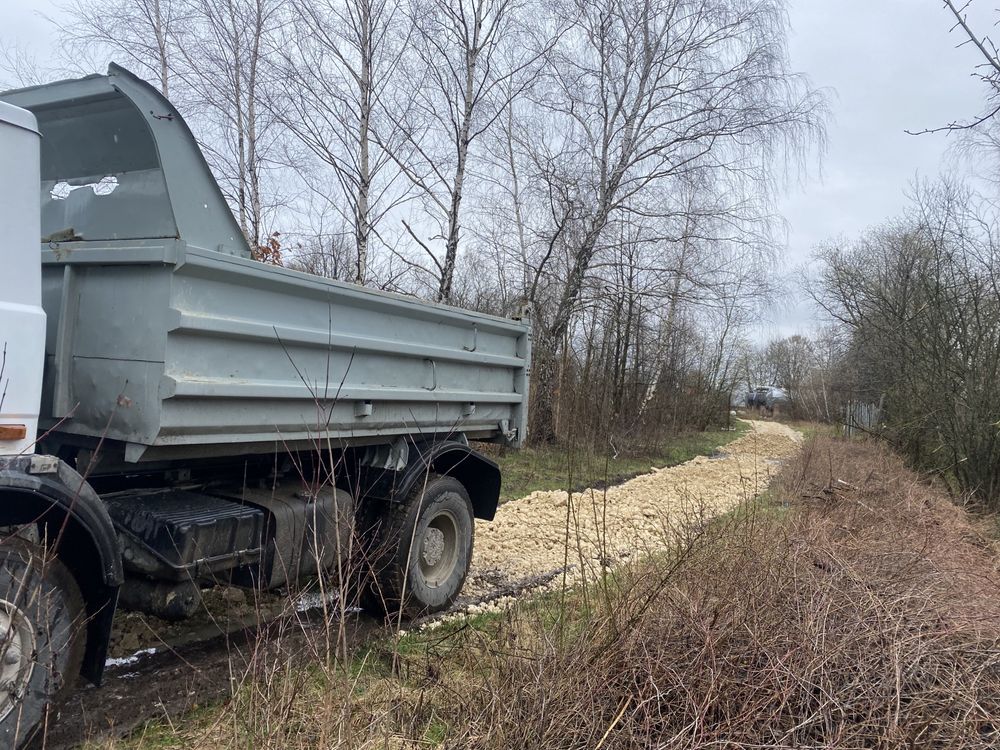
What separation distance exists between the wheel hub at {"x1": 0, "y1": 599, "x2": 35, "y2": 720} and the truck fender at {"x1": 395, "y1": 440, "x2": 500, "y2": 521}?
7.68ft

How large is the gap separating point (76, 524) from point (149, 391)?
2.03 feet

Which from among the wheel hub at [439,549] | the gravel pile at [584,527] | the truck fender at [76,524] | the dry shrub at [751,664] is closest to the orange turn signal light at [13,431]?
the truck fender at [76,524]

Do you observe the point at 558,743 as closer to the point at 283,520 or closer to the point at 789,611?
the point at 789,611

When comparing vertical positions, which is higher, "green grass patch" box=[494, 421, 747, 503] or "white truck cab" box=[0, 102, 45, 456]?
"white truck cab" box=[0, 102, 45, 456]

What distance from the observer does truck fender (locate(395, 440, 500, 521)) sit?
4.74 m

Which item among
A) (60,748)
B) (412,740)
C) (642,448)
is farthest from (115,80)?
(642,448)

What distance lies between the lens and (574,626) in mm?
3670

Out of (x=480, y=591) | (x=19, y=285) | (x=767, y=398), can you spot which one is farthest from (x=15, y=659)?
(x=767, y=398)

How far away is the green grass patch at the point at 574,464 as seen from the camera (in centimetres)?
966

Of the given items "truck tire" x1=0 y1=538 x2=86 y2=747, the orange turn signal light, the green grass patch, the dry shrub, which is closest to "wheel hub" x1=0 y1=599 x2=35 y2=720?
"truck tire" x1=0 y1=538 x2=86 y2=747

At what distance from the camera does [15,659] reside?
2.60 metres

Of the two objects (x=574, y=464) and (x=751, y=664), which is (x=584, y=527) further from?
(x=751, y=664)

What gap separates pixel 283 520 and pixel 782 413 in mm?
57458

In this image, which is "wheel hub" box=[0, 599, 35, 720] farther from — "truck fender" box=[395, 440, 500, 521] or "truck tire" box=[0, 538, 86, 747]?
"truck fender" box=[395, 440, 500, 521]
